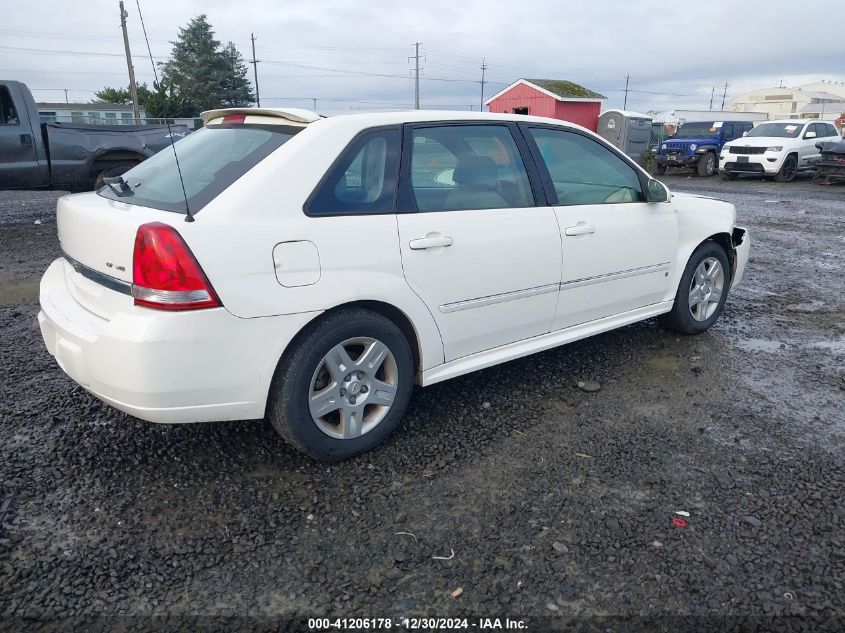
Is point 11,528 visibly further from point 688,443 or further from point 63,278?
point 688,443

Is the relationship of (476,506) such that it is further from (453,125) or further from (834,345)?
(834,345)

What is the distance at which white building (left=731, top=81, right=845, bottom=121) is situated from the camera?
62562 millimetres

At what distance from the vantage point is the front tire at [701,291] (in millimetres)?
4746

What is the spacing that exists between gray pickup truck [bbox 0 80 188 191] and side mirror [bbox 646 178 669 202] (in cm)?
721

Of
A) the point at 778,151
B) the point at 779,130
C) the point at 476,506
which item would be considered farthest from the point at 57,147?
the point at 779,130

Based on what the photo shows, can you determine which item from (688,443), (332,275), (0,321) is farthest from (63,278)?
(688,443)

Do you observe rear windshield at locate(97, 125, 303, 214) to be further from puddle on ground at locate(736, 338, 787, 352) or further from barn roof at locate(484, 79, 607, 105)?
barn roof at locate(484, 79, 607, 105)

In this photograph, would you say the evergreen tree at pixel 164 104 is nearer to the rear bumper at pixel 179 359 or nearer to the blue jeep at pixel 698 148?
the blue jeep at pixel 698 148

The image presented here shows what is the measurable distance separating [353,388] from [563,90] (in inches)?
1318

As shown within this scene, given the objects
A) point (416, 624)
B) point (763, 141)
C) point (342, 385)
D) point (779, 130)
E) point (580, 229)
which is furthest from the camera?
point (779, 130)

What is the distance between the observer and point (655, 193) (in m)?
4.34

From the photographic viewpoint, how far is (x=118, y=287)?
8.86 feet

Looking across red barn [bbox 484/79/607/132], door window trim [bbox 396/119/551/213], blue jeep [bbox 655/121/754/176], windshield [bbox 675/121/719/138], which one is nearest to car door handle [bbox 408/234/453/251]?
door window trim [bbox 396/119/551/213]

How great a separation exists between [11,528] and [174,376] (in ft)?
2.95
